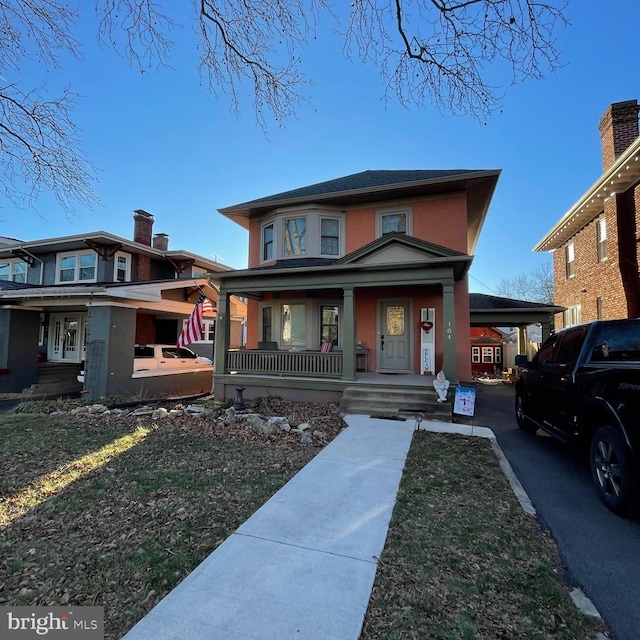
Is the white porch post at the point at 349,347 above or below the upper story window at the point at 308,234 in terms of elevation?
below

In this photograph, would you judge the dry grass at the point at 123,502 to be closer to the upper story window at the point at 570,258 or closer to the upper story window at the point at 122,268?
the upper story window at the point at 122,268

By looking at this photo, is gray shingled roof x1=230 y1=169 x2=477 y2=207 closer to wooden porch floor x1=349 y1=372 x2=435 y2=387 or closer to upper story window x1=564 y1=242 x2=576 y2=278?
wooden porch floor x1=349 y1=372 x2=435 y2=387

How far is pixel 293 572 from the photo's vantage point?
2.62 m

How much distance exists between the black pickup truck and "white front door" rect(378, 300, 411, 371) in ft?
15.2

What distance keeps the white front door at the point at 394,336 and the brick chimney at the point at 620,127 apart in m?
9.55

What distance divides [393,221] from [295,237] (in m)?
3.30

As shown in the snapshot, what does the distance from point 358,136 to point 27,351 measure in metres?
14.5

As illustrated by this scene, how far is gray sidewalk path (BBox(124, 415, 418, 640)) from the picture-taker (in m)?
2.10

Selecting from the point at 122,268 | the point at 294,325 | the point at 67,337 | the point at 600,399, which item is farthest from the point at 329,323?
the point at 67,337

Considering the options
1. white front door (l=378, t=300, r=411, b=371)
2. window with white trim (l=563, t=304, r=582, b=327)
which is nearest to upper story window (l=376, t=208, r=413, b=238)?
white front door (l=378, t=300, r=411, b=371)

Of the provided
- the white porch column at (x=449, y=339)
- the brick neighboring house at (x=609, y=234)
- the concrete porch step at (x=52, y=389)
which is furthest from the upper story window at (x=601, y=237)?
the concrete porch step at (x=52, y=389)

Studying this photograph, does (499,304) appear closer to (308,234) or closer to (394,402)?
(308,234)

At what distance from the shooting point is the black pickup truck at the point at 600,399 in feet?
11.2

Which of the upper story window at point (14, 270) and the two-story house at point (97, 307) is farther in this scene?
the upper story window at point (14, 270)
